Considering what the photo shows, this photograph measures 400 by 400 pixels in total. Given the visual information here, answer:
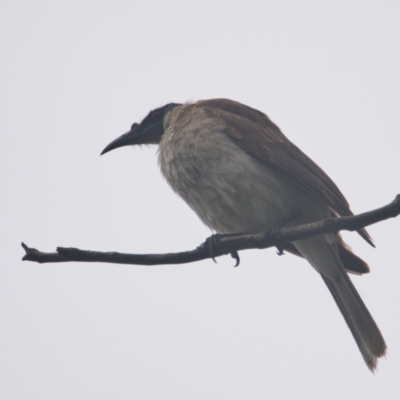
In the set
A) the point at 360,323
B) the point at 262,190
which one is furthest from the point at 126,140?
the point at 360,323

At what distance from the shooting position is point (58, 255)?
3.79 m

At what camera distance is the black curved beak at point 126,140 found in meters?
7.02

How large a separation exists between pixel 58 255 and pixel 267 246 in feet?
4.81

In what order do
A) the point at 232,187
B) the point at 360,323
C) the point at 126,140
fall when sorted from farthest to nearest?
the point at 126,140 < the point at 360,323 < the point at 232,187

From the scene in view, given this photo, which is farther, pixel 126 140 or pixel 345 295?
pixel 126 140

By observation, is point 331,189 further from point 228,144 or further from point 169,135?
point 169,135

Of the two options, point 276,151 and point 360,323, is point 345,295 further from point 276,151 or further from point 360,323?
point 276,151

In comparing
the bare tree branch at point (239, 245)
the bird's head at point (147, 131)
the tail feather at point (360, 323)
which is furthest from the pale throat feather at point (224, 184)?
the bird's head at point (147, 131)

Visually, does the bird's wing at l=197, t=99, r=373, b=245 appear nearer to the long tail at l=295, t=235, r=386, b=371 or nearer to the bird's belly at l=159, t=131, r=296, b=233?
the bird's belly at l=159, t=131, r=296, b=233

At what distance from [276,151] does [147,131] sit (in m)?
1.91

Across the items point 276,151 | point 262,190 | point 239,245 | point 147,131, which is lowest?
point 239,245

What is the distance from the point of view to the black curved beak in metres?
7.02

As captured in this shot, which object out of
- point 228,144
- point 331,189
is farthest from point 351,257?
point 228,144

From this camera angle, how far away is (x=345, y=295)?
5484 mm
